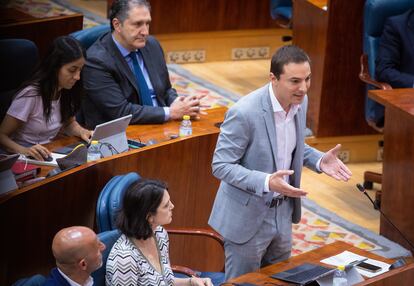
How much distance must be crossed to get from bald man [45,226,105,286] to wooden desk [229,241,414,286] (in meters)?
0.61

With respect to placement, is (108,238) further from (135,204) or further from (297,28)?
(297,28)

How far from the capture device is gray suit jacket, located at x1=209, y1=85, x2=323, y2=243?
12.3 ft

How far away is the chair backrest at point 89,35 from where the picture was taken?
538 cm

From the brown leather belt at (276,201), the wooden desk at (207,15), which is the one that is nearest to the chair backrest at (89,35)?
the brown leather belt at (276,201)

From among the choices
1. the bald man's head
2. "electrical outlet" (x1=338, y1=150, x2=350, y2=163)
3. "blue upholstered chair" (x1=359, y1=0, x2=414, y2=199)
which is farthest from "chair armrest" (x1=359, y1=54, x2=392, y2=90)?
the bald man's head

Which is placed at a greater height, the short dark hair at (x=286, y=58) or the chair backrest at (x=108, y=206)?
the short dark hair at (x=286, y=58)

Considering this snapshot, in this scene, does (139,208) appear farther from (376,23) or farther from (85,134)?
(376,23)

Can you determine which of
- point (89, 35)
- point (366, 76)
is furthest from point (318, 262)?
point (366, 76)

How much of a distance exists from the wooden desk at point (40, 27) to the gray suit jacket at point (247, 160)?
2.50 meters

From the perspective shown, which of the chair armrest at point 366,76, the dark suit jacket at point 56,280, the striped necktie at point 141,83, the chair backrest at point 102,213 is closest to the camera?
the dark suit jacket at point 56,280

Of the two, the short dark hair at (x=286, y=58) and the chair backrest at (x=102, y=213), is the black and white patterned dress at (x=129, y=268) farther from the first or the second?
the short dark hair at (x=286, y=58)

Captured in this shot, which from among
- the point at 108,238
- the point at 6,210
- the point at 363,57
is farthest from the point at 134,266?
the point at 363,57

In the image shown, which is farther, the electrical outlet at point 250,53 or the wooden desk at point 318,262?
the electrical outlet at point 250,53

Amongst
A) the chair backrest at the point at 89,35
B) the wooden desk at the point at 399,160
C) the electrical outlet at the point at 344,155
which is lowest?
the electrical outlet at the point at 344,155
